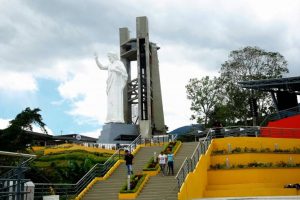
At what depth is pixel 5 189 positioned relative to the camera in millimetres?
12031

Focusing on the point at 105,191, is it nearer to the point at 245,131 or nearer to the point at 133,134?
the point at 245,131

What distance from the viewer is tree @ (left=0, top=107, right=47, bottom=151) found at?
1013 inches

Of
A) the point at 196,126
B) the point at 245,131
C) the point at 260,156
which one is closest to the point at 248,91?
the point at 196,126

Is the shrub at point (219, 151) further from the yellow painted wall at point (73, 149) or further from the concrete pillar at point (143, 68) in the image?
the concrete pillar at point (143, 68)

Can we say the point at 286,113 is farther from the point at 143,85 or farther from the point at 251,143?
the point at 143,85

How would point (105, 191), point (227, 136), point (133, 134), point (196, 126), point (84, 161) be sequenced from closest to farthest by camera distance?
point (105, 191) → point (227, 136) → point (84, 161) → point (133, 134) → point (196, 126)

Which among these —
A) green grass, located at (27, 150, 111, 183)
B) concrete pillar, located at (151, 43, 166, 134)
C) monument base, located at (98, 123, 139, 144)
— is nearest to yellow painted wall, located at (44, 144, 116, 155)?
green grass, located at (27, 150, 111, 183)

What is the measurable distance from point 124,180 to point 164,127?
97.3 ft

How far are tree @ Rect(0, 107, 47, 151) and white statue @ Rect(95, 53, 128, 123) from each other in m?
12.0

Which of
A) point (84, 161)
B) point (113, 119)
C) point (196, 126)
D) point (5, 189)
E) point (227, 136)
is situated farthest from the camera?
point (196, 126)

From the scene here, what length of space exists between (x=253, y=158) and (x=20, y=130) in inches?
531

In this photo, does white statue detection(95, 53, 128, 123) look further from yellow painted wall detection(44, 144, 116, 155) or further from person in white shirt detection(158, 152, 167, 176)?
person in white shirt detection(158, 152, 167, 176)

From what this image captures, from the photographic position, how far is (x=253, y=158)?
71.7 feet

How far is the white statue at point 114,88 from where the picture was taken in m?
40.5
